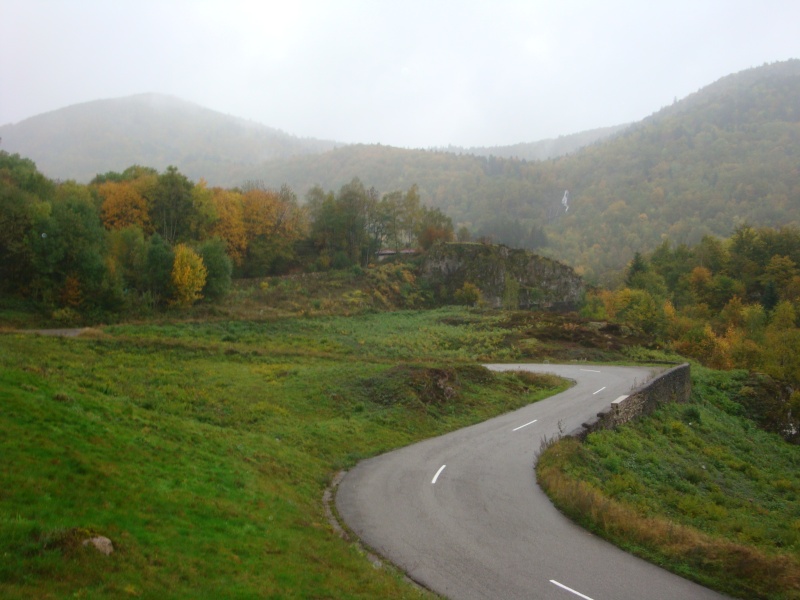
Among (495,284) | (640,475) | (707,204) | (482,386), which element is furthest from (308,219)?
(707,204)

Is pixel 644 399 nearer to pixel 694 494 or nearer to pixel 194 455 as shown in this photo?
pixel 694 494

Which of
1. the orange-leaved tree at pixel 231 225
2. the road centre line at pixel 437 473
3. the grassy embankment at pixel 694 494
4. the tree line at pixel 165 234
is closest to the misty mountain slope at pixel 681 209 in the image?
the tree line at pixel 165 234

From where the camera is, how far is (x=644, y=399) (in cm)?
2620

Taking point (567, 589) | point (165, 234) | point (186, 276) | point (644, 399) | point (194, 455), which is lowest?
point (644, 399)

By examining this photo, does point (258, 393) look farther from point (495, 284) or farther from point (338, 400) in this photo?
point (495, 284)

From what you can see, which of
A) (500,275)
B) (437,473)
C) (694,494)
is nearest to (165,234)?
(500,275)

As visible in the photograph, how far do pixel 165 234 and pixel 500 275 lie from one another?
50.9 m

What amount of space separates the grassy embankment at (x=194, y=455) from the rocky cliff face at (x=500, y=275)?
2135 inches

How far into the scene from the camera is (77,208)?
47.4 m

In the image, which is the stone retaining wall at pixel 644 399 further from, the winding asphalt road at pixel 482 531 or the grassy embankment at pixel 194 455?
the grassy embankment at pixel 194 455

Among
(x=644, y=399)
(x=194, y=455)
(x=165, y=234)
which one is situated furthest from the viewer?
(x=165, y=234)

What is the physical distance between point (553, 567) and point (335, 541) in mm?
4315

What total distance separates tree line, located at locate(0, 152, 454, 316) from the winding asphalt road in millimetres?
36768

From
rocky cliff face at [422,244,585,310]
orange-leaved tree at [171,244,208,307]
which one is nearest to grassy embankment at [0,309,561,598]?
orange-leaved tree at [171,244,208,307]
